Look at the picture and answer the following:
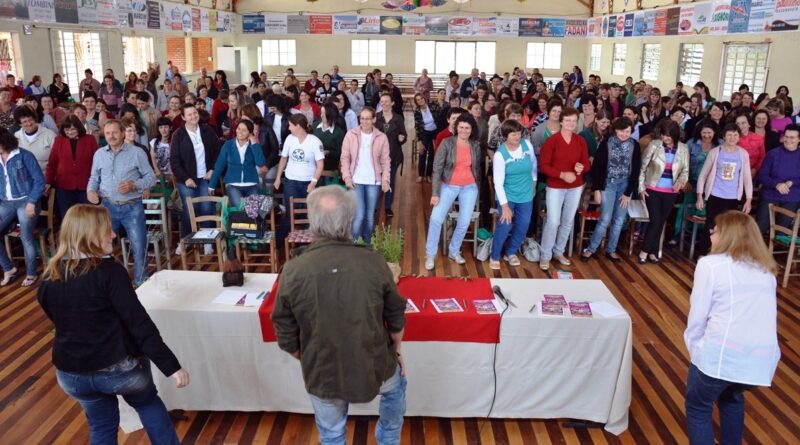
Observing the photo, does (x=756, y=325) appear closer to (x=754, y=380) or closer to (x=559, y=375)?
(x=754, y=380)

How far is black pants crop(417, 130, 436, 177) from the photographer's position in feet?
30.3

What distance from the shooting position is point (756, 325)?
261cm

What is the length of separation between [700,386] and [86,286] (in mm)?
2604

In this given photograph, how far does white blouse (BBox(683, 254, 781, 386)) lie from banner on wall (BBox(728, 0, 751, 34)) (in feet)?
36.7

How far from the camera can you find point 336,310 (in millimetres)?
2232

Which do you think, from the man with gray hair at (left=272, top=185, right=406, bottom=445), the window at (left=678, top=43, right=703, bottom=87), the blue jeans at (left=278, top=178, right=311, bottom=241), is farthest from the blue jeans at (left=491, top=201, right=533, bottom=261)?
the window at (left=678, top=43, right=703, bottom=87)

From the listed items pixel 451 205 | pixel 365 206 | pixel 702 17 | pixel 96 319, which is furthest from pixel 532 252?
pixel 702 17

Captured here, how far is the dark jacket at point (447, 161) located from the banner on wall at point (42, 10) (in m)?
8.77

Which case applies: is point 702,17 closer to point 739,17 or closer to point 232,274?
point 739,17

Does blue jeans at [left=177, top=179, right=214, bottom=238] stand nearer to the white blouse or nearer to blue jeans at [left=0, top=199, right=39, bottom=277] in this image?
blue jeans at [left=0, top=199, right=39, bottom=277]

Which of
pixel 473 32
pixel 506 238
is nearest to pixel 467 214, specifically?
pixel 506 238

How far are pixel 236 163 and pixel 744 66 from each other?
10.7 m

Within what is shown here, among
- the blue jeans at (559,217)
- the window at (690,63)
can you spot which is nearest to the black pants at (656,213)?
the blue jeans at (559,217)

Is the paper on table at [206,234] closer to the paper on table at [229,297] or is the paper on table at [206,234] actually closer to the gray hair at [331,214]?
the paper on table at [229,297]
